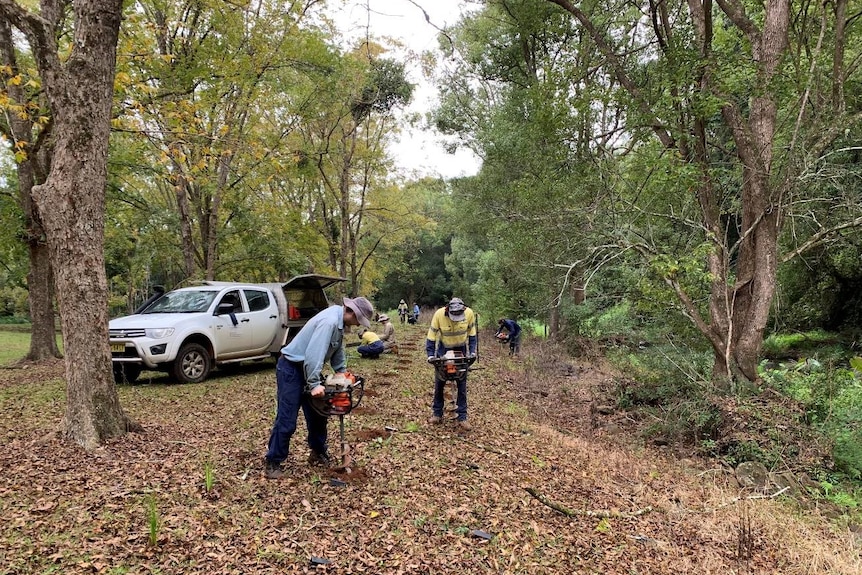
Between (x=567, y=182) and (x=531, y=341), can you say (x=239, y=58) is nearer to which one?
(x=567, y=182)

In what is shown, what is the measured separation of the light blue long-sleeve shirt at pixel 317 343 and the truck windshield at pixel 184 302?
18.1ft

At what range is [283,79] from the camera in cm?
1402

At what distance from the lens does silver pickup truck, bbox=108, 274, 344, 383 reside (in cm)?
796

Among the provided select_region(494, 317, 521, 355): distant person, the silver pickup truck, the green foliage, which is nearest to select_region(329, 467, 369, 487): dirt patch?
the silver pickup truck

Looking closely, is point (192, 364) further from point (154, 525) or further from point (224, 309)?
point (154, 525)

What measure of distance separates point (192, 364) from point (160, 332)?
0.88m

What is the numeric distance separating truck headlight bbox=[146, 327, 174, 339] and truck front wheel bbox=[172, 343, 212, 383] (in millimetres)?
403

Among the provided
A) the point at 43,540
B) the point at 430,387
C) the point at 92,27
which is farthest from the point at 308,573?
the point at 430,387

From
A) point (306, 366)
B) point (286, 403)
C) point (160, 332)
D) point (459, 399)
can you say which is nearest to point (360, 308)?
point (306, 366)

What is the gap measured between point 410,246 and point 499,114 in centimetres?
2087

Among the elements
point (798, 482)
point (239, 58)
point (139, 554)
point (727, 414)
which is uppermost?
point (239, 58)

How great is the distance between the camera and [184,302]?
9172 mm

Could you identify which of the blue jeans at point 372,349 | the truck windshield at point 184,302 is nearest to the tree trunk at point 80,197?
the truck windshield at point 184,302

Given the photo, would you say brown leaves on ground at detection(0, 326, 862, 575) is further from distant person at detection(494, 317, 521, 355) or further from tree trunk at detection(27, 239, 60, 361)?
distant person at detection(494, 317, 521, 355)
